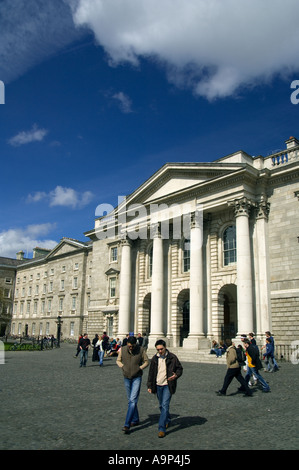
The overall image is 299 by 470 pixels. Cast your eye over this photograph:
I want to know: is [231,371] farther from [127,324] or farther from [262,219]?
[127,324]

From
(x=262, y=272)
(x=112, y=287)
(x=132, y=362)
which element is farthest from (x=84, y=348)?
(x=112, y=287)

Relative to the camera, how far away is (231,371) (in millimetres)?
11602

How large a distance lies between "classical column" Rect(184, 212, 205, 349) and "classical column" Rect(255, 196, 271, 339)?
3.89m

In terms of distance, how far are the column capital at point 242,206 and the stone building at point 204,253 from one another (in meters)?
0.06

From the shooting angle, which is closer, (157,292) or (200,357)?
(200,357)

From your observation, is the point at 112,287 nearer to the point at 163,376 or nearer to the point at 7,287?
the point at 163,376

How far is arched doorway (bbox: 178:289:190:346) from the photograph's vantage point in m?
30.8

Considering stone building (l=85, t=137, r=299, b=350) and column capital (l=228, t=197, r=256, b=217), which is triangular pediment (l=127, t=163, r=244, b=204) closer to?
stone building (l=85, t=137, r=299, b=350)

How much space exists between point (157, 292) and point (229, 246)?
6540 millimetres

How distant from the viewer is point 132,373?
301 inches

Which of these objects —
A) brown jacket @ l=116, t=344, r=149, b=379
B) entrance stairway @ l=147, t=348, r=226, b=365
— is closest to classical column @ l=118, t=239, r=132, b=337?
Answer: entrance stairway @ l=147, t=348, r=226, b=365

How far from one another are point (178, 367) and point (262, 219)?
63.6ft

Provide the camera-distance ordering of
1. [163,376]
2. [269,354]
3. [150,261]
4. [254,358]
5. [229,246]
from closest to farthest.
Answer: [163,376] → [254,358] → [269,354] → [229,246] → [150,261]

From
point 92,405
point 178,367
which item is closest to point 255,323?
point 92,405
